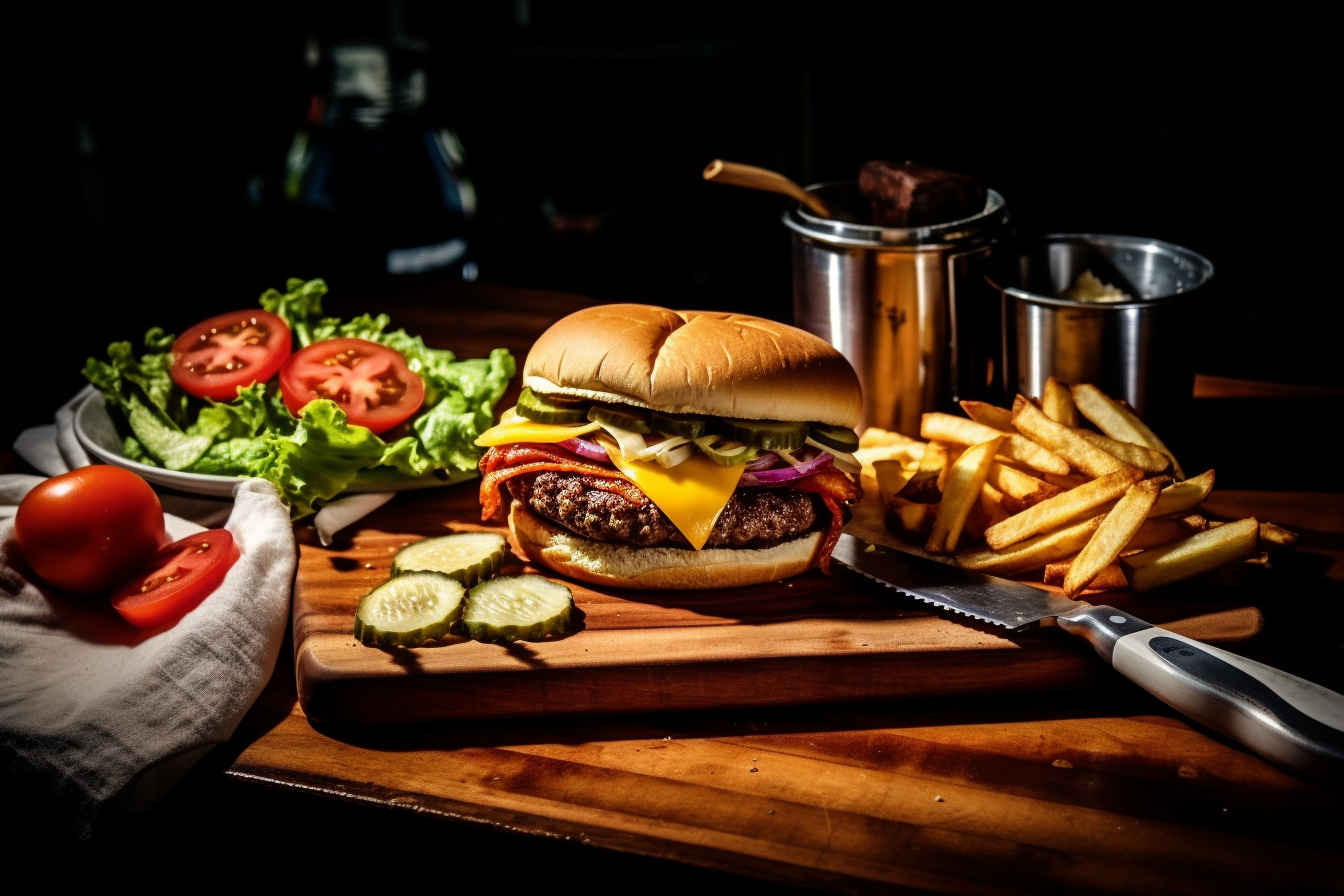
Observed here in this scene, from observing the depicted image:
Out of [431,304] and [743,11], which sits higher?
[743,11]

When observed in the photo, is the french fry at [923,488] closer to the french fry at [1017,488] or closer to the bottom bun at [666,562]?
the french fry at [1017,488]

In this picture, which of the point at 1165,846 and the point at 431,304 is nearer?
the point at 1165,846

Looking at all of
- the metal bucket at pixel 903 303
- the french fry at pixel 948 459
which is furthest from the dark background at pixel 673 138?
the french fry at pixel 948 459

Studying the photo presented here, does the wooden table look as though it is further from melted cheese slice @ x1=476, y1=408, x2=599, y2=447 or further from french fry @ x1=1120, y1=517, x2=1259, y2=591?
melted cheese slice @ x1=476, y1=408, x2=599, y2=447

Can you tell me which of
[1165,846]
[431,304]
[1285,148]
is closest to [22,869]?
[1165,846]

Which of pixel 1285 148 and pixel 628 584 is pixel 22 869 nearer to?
pixel 628 584

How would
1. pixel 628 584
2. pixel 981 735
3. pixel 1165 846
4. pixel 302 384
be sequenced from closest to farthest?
pixel 1165 846 < pixel 981 735 < pixel 628 584 < pixel 302 384

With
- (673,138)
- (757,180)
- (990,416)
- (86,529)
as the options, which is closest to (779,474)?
(990,416)

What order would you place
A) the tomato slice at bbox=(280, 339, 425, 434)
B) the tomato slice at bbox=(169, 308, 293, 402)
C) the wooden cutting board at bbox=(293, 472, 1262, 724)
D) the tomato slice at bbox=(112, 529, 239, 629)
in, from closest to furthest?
the wooden cutting board at bbox=(293, 472, 1262, 724) < the tomato slice at bbox=(112, 529, 239, 629) < the tomato slice at bbox=(280, 339, 425, 434) < the tomato slice at bbox=(169, 308, 293, 402)

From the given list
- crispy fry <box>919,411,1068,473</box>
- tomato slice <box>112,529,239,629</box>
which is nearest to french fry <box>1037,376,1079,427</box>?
crispy fry <box>919,411,1068,473</box>
